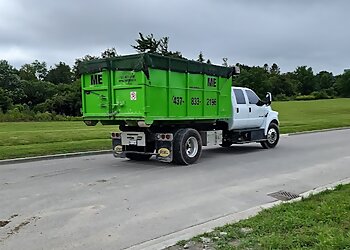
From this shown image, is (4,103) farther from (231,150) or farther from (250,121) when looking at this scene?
(250,121)

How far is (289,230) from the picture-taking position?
16.6ft

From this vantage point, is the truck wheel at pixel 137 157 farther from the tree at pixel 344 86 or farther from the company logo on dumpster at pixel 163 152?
the tree at pixel 344 86

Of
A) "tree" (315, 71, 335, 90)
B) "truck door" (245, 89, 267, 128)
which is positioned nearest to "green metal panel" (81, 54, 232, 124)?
"truck door" (245, 89, 267, 128)

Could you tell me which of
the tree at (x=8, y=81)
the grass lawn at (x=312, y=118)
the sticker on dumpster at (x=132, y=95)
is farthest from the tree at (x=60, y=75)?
the sticker on dumpster at (x=132, y=95)

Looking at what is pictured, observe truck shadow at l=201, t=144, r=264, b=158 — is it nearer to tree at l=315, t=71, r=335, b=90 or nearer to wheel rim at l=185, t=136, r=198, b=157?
wheel rim at l=185, t=136, r=198, b=157

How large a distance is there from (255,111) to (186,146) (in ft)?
13.6

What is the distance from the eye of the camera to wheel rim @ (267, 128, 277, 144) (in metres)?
15.7

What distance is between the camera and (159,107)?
1098 cm

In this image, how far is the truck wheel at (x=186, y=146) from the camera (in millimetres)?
11438

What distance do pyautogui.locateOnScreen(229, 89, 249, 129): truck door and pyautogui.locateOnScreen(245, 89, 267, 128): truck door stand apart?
239 millimetres

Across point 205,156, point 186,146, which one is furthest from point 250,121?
point 186,146

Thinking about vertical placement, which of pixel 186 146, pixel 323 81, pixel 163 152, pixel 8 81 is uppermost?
pixel 323 81

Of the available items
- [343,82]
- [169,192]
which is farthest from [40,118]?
[343,82]

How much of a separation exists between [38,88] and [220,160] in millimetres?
64420
